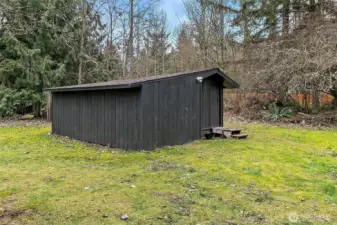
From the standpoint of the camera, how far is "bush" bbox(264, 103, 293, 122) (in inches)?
473

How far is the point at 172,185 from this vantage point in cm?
400

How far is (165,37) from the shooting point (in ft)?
71.7

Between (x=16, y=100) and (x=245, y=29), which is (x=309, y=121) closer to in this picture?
(x=245, y=29)

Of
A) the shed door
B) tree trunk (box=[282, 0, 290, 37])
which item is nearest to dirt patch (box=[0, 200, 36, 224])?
the shed door

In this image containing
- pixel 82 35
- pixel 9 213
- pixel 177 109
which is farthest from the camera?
pixel 82 35

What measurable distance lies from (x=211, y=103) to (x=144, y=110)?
2.93 m

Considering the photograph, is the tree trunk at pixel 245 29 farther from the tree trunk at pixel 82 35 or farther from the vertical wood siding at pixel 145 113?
the tree trunk at pixel 82 35

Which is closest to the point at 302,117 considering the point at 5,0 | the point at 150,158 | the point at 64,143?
the point at 150,158

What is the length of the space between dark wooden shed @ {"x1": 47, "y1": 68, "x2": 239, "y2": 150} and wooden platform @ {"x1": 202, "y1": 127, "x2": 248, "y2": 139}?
0.20m

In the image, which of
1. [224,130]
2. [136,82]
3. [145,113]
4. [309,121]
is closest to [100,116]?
[145,113]

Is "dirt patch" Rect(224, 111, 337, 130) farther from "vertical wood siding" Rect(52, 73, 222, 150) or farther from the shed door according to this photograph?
"vertical wood siding" Rect(52, 73, 222, 150)

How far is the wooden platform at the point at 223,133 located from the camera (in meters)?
7.92

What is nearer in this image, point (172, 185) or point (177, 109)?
point (172, 185)

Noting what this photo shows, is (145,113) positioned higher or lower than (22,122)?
higher
